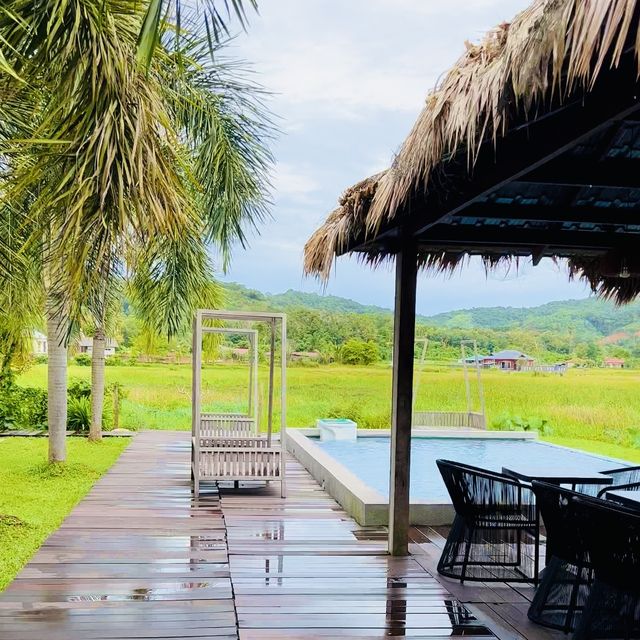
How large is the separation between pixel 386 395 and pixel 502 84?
1968 cm

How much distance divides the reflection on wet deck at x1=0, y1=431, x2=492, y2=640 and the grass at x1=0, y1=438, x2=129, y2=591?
27 centimetres

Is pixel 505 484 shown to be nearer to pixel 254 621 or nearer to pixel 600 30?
pixel 254 621

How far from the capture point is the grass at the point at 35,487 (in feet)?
20.0

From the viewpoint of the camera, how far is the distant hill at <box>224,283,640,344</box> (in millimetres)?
22562

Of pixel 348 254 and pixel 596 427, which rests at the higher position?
pixel 348 254

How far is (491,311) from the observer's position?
27203 mm

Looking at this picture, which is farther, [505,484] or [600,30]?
[505,484]

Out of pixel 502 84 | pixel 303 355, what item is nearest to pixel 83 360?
pixel 303 355

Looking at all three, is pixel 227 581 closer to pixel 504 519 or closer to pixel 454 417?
pixel 504 519

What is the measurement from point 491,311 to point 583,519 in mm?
24134

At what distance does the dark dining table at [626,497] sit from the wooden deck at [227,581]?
0.83 metres

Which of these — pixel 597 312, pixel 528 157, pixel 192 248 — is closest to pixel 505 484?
pixel 528 157

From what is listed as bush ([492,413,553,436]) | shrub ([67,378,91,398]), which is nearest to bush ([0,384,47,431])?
shrub ([67,378,91,398])

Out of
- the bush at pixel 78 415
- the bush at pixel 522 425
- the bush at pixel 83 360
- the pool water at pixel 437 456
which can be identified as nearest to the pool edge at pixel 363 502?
the pool water at pixel 437 456
